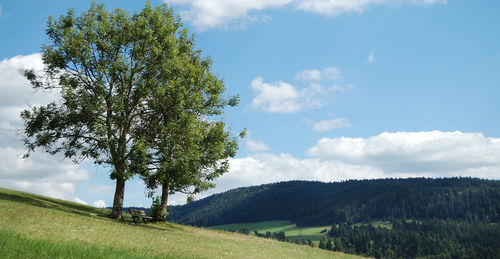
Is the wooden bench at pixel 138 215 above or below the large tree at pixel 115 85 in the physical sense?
below

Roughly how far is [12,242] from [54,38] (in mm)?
31612

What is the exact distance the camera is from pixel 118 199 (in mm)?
39281

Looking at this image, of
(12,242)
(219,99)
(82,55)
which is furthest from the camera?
(219,99)

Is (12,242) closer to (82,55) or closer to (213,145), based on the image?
(213,145)

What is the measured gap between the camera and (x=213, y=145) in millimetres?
37375

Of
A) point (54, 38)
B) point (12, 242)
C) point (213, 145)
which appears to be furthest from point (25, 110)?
point (12, 242)

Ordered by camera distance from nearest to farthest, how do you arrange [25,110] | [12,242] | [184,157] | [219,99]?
[12,242]
[184,157]
[25,110]
[219,99]

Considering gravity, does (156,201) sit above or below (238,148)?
below

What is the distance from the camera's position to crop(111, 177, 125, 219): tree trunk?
3866 cm

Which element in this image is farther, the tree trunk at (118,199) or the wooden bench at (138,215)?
the tree trunk at (118,199)

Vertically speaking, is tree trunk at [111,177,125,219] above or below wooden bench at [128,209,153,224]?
above

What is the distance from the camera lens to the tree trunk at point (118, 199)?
1522 inches

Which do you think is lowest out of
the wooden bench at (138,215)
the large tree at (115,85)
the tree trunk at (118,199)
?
the wooden bench at (138,215)

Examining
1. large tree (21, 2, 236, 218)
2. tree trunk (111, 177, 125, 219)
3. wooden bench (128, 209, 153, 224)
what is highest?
large tree (21, 2, 236, 218)
